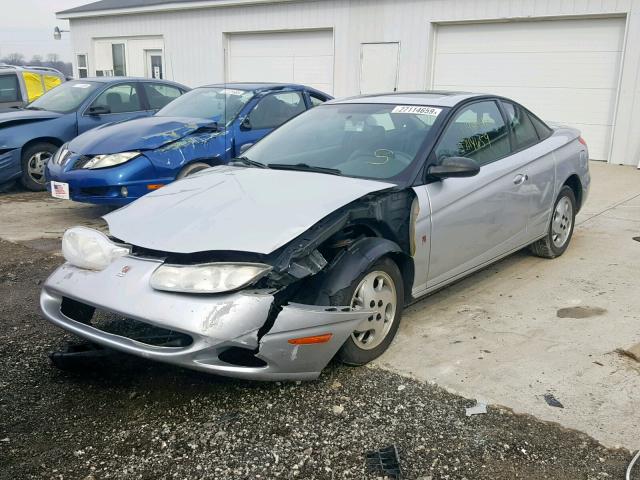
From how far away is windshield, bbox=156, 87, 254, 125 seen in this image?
7301 mm

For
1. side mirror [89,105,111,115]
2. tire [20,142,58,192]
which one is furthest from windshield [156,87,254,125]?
tire [20,142,58,192]

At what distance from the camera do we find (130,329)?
3236 mm

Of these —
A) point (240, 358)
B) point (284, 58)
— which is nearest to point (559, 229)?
point (240, 358)

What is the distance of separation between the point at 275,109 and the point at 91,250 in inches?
185

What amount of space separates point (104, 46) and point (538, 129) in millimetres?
18805

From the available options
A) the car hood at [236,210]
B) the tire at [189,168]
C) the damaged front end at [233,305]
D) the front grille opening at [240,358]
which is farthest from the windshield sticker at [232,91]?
the front grille opening at [240,358]

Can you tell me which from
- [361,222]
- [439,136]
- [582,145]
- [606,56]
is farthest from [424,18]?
[361,222]

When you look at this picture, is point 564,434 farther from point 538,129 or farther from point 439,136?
point 538,129

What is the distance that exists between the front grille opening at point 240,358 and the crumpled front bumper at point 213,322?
5cm

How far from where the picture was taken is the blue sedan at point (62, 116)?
8.46 metres

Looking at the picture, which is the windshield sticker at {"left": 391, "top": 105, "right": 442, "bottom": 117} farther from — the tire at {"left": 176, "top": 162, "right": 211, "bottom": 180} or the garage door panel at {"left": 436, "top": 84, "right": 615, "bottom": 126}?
the garage door panel at {"left": 436, "top": 84, "right": 615, "bottom": 126}

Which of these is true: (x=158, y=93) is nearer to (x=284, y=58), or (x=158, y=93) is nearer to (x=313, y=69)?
(x=313, y=69)

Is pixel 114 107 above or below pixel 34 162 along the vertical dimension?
above

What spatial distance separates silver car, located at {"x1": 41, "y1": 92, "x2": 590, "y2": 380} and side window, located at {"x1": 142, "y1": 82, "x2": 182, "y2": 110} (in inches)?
209
